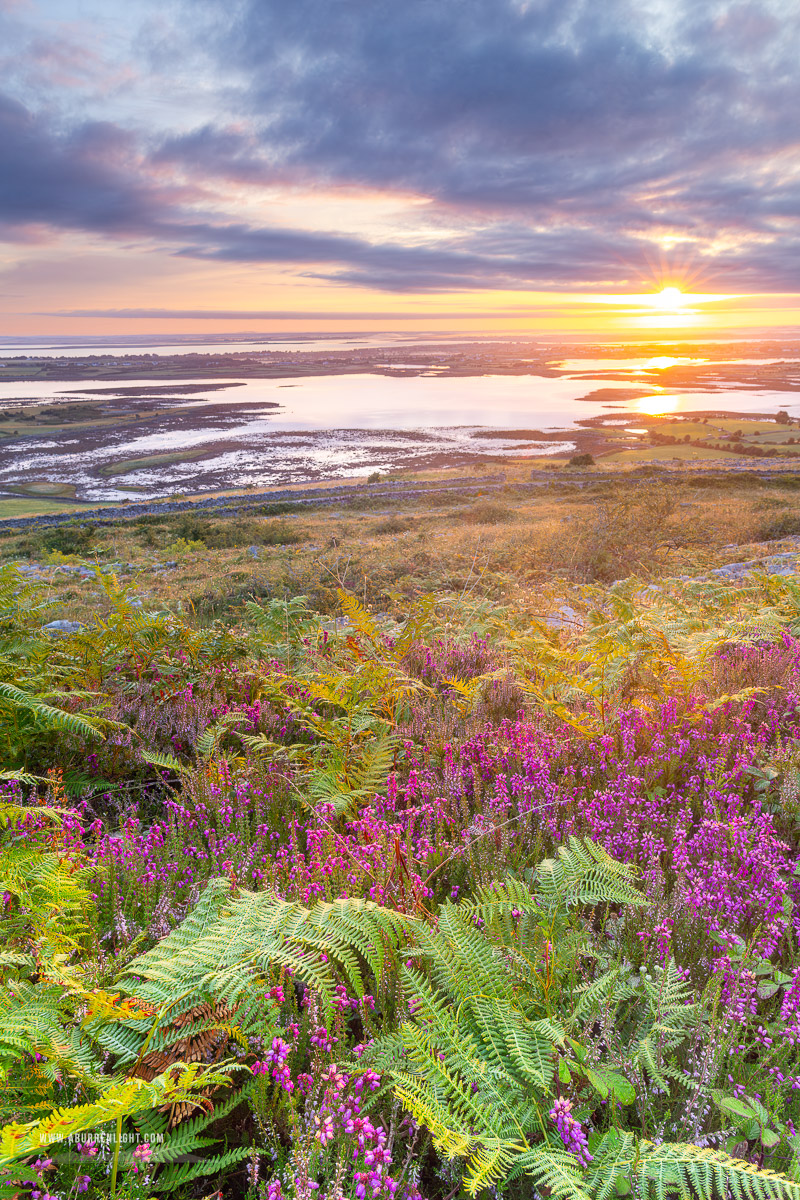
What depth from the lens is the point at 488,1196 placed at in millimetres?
1534

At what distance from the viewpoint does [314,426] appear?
90.8m

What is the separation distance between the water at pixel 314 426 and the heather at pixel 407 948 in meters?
53.7

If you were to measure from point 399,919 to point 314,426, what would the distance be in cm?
9337

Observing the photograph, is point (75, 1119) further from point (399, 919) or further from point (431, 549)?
point (431, 549)

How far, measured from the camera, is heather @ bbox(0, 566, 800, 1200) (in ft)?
4.73

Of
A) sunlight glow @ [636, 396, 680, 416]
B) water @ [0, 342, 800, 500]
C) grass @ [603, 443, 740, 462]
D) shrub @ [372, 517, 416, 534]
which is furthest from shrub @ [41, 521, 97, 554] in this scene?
sunlight glow @ [636, 396, 680, 416]

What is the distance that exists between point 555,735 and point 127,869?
2217 millimetres

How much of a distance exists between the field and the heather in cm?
1

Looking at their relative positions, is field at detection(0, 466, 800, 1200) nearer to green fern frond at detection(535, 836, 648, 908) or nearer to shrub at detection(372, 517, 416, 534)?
green fern frond at detection(535, 836, 648, 908)

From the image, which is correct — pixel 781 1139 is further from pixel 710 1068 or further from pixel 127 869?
pixel 127 869

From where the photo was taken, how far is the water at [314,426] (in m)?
62.0

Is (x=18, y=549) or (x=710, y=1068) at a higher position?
(x=710, y=1068)

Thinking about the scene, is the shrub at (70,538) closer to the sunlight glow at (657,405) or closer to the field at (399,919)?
the field at (399,919)

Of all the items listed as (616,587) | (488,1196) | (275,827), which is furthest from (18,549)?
(488,1196)
